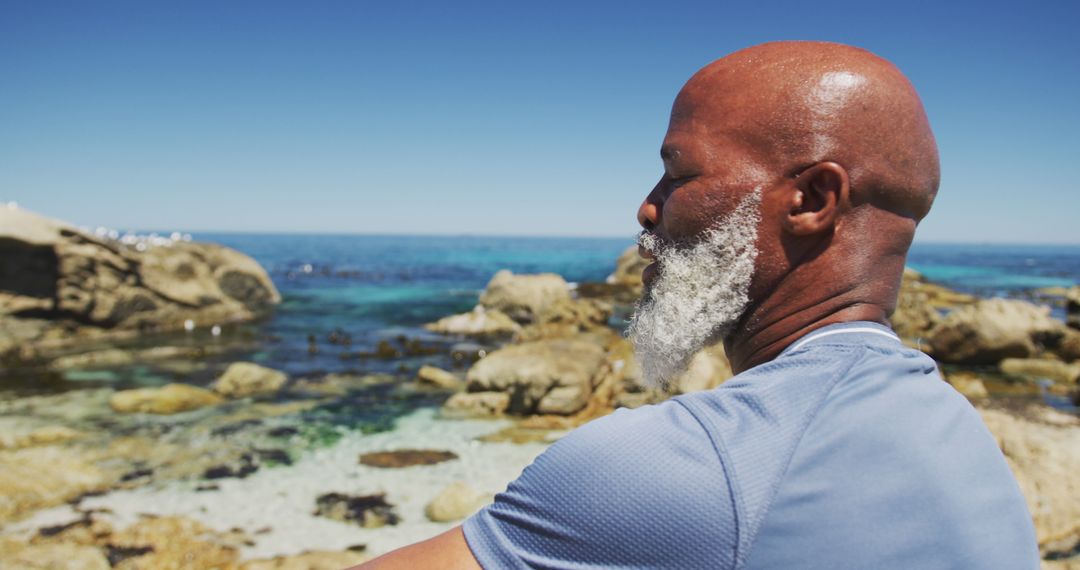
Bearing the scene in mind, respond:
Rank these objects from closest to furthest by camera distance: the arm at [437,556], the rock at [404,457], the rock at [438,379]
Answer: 1. the arm at [437,556]
2. the rock at [404,457]
3. the rock at [438,379]

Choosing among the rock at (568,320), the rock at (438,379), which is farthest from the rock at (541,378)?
the rock at (568,320)

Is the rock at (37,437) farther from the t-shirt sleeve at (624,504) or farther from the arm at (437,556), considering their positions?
the t-shirt sleeve at (624,504)

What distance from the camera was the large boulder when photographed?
16234mm

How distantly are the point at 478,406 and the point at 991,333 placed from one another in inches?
457

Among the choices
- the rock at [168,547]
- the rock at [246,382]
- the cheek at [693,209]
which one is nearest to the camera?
the cheek at [693,209]

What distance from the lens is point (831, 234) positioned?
64.3 inches

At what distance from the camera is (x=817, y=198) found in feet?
5.24

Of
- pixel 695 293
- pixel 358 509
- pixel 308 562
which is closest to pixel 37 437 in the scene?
pixel 358 509

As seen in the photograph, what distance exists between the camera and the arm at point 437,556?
1.31m

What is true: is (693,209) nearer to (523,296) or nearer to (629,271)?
(523,296)

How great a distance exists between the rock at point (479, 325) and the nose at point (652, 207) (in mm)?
18671

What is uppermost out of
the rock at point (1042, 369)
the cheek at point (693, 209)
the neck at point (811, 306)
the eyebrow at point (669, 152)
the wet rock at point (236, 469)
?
the eyebrow at point (669, 152)

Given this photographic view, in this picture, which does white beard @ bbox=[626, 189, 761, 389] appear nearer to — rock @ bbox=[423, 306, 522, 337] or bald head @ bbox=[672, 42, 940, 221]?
bald head @ bbox=[672, 42, 940, 221]

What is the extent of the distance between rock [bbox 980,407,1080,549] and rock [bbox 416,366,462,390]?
9.28 meters
